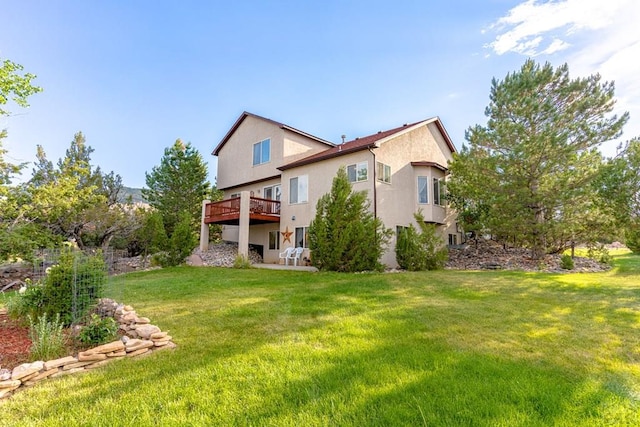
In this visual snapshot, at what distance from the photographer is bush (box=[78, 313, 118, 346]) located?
432cm

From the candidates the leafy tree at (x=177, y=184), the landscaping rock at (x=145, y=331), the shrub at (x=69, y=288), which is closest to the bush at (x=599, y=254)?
the landscaping rock at (x=145, y=331)

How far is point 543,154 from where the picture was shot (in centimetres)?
1315

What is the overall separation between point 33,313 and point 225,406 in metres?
4.96

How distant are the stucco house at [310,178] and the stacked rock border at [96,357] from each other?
10793mm

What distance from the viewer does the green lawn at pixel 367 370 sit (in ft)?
8.66

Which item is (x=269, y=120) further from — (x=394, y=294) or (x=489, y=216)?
(x=394, y=294)

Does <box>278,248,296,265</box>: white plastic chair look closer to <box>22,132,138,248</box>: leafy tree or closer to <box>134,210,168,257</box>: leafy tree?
<box>134,210,168,257</box>: leafy tree

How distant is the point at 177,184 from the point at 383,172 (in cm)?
1644

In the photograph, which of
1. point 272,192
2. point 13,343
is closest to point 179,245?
point 272,192

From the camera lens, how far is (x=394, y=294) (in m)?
7.68

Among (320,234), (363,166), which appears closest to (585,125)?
(363,166)

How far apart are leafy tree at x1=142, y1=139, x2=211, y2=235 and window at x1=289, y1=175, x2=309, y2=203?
10.0m

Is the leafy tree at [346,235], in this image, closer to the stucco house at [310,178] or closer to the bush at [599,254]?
the stucco house at [310,178]

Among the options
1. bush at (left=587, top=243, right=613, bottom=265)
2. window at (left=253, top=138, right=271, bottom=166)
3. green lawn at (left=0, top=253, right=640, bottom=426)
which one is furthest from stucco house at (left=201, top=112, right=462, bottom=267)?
green lawn at (left=0, top=253, right=640, bottom=426)
